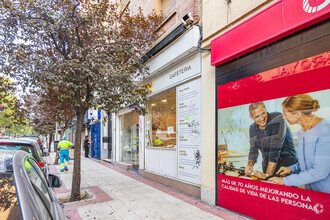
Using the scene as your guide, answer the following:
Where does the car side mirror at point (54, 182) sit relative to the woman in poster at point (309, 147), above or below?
below

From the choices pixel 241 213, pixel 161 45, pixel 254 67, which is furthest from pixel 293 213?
pixel 161 45

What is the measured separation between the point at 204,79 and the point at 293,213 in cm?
356

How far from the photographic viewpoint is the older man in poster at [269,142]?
3.71 meters

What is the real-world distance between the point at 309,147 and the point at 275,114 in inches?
32.1

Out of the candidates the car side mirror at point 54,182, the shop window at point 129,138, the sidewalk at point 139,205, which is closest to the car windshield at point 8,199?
the car side mirror at point 54,182

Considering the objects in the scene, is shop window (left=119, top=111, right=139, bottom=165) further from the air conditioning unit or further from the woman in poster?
the woman in poster

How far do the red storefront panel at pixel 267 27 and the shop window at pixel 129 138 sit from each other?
6.92 m

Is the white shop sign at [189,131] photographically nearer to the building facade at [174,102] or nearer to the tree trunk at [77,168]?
the building facade at [174,102]

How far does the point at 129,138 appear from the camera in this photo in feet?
39.6

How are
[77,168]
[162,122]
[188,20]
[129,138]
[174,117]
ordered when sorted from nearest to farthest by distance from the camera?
1. [77,168]
2. [188,20]
3. [174,117]
4. [162,122]
5. [129,138]

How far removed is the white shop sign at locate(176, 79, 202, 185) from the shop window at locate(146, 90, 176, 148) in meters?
0.68

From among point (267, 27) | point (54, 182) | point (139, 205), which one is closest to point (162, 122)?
point (139, 205)

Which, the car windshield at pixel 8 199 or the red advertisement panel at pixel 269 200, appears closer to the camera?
the car windshield at pixel 8 199

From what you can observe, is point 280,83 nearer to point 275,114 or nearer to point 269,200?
point 275,114
